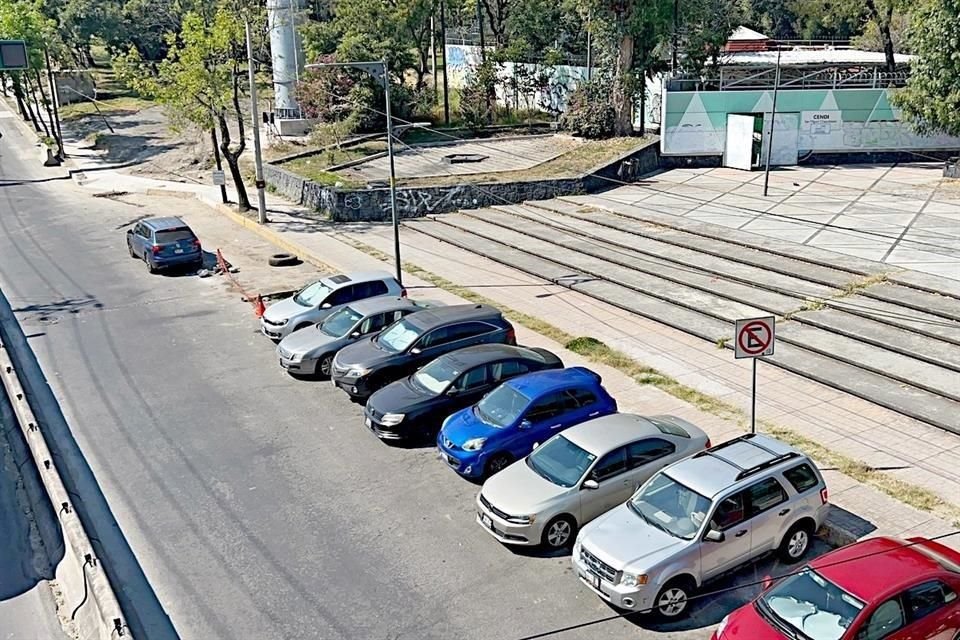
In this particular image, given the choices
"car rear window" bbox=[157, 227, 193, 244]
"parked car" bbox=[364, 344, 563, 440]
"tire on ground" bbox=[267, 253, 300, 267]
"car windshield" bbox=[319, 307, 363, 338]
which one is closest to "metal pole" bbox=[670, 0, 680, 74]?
"tire on ground" bbox=[267, 253, 300, 267]

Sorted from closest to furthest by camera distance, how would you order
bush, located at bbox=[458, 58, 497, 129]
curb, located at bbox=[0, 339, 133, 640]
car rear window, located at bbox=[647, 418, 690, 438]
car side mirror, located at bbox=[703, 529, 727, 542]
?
1. curb, located at bbox=[0, 339, 133, 640]
2. car side mirror, located at bbox=[703, 529, 727, 542]
3. car rear window, located at bbox=[647, 418, 690, 438]
4. bush, located at bbox=[458, 58, 497, 129]

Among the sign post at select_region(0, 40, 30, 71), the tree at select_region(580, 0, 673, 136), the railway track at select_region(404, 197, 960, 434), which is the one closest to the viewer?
the railway track at select_region(404, 197, 960, 434)

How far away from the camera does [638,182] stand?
3603 cm

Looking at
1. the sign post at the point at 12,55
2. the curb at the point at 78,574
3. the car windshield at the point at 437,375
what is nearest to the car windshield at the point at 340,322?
the car windshield at the point at 437,375

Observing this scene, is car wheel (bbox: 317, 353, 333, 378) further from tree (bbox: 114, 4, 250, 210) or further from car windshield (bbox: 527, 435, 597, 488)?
tree (bbox: 114, 4, 250, 210)

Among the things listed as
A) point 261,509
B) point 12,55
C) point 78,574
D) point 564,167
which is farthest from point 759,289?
point 12,55

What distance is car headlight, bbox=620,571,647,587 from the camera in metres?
9.56

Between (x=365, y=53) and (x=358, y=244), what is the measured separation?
19.8m

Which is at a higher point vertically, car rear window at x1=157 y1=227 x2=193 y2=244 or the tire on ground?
car rear window at x1=157 y1=227 x2=193 y2=244

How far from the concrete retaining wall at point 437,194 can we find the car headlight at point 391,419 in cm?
1906

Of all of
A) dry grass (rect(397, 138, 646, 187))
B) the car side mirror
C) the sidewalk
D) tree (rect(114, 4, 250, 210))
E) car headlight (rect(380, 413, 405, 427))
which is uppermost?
tree (rect(114, 4, 250, 210))

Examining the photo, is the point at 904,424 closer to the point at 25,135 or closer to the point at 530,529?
the point at 530,529

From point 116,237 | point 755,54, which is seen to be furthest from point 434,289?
point 755,54

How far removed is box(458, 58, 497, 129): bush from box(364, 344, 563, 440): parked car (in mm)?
32637
